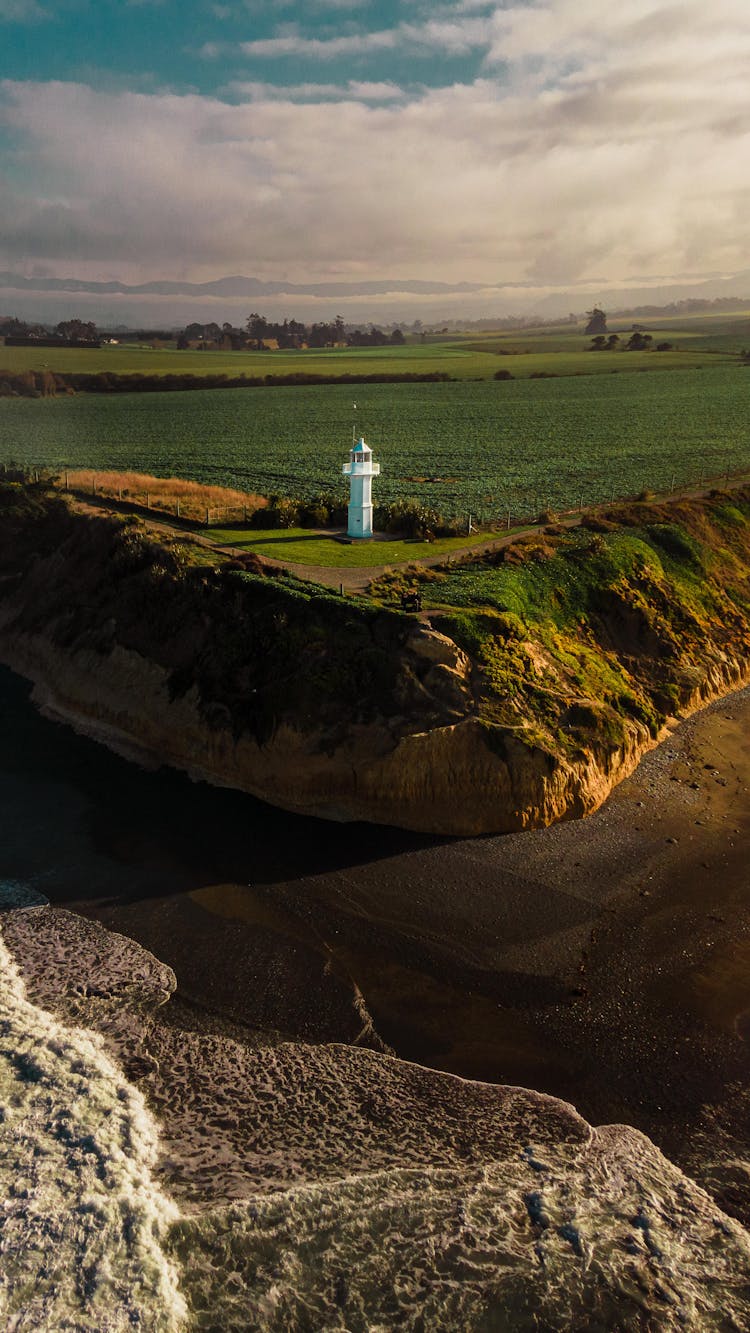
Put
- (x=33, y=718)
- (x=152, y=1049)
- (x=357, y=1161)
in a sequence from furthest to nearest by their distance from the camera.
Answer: (x=33, y=718)
(x=152, y=1049)
(x=357, y=1161)

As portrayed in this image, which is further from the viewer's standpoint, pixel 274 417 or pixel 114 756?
pixel 274 417

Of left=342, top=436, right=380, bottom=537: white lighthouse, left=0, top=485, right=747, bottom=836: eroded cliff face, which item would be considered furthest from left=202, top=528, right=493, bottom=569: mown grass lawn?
left=0, top=485, right=747, bottom=836: eroded cliff face

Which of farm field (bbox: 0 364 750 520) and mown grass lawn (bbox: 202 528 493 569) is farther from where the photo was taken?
farm field (bbox: 0 364 750 520)

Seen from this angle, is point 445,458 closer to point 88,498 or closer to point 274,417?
point 88,498

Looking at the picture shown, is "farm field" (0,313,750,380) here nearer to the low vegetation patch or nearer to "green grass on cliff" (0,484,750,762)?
the low vegetation patch

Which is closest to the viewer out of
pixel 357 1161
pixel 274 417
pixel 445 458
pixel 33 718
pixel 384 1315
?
pixel 384 1315

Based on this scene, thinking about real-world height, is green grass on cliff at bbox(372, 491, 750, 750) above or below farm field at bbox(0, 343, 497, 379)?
below

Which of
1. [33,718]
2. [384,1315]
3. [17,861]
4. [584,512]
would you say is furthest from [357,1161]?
[584,512]
